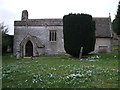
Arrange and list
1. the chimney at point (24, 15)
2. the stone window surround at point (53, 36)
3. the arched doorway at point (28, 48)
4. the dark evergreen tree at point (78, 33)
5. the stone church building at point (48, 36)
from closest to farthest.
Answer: the dark evergreen tree at point (78, 33) < the arched doorway at point (28, 48) < the stone church building at point (48, 36) < the stone window surround at point (53, 36) < the chimney at point (24, 15)

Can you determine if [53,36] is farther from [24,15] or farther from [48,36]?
[24,15]

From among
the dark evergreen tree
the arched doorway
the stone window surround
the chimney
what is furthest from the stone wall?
the dark evergreen tree

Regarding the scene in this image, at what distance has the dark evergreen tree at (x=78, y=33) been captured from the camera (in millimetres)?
18469

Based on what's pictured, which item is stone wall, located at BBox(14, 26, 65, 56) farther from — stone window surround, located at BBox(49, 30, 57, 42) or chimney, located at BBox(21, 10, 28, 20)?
chimney, located at BBox(21, 10, 28, 20)

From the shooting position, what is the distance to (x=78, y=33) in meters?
18.5

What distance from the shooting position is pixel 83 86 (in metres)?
5.61

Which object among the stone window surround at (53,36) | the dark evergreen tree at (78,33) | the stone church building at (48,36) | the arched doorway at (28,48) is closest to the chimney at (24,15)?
the stone church building at (48,36)

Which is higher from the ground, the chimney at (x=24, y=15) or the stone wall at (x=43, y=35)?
the chimney at (x=24, y=15)

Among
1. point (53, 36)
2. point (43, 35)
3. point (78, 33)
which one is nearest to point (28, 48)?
point (43, 35)

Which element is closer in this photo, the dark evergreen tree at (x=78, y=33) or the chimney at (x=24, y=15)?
the dark evergreen tree at (x=78, y=33)

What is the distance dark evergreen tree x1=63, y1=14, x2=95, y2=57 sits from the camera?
1847 cm

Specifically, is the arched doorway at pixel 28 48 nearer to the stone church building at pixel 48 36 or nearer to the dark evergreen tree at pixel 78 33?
the stone church building at pixel 48 36

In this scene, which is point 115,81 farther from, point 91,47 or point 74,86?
point 91,47

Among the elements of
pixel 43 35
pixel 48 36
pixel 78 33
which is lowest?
pixel 78 33
